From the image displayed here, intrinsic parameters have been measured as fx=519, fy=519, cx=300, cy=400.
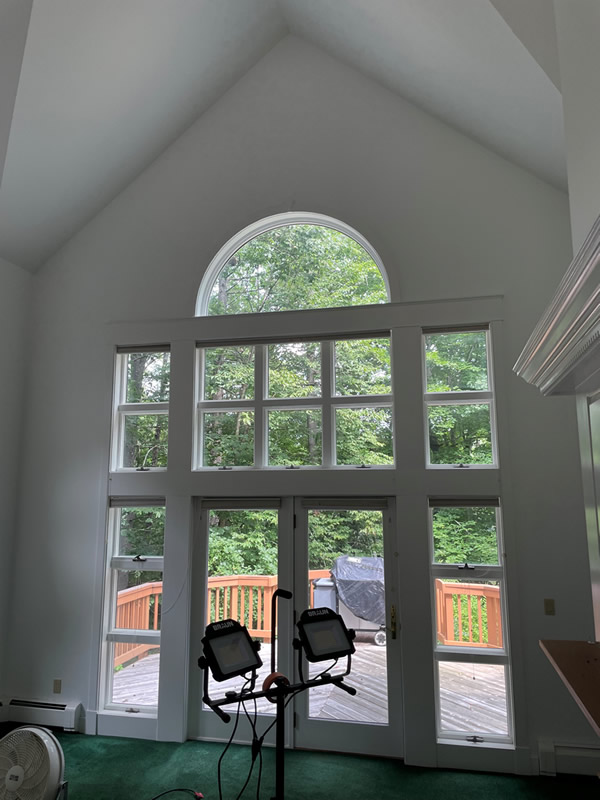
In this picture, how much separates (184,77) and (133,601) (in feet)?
12.8

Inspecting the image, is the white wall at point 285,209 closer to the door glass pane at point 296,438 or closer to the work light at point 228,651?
the door glass pane at point 296,438

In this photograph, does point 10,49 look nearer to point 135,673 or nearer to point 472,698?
Result: point 135,673

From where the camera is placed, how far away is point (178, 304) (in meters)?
4.11

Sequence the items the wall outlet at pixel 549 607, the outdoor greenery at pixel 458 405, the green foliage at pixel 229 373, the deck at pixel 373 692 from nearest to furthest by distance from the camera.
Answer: the wall outlet at pixel 549 607, the deck at pixel 373 692, the outdoor greenery at pixel 458 405, the green foliage at pixel 229 373

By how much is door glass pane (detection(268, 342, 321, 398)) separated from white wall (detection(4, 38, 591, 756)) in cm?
76

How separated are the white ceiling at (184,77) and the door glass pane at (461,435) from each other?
5.40 feet

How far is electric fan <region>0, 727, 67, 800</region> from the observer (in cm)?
233

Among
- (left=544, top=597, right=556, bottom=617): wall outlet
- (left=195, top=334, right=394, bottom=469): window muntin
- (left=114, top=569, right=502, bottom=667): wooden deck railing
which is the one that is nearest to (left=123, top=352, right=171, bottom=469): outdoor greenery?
(left=195, top=334, right=394, bottom=469): window muntin

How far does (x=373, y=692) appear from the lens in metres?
3.54

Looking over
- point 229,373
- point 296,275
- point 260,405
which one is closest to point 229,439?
point 260,405

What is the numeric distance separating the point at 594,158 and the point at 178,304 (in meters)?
3.05

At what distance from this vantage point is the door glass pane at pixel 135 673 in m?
3.82

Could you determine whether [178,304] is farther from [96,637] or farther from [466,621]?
[466,621]

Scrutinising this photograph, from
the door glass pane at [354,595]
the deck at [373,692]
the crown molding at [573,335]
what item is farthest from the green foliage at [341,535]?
the crown molding at [573,335]
